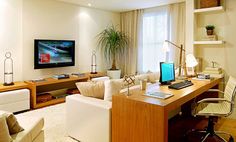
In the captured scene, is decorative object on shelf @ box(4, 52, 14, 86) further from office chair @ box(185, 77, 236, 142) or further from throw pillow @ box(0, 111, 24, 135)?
office chair @ box(185, 77, 236, 142)

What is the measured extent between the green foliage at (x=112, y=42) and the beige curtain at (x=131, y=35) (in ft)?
0.57

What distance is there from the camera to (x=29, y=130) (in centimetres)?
218

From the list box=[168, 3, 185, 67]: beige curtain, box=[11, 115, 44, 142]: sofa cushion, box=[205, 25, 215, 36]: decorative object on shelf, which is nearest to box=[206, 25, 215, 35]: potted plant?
box=[205, 25, 215, 36]: decorative object on shelf

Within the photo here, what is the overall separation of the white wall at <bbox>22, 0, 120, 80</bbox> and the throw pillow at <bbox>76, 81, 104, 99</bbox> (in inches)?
94.3

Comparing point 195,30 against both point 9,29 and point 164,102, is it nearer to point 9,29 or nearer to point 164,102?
point 164,102

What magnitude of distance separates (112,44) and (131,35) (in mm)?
703

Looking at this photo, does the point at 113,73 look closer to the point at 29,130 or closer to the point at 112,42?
the point at 112,42

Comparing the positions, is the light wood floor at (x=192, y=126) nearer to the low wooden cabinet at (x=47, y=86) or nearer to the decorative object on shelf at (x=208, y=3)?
the decorative object on shelf at (x=208, y=3)

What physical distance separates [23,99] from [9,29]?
1.54 m

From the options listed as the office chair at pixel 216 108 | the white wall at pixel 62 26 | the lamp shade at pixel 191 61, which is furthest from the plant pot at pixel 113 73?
the office chair at pixel 216 108

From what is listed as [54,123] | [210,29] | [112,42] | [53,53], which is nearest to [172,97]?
[54,123]

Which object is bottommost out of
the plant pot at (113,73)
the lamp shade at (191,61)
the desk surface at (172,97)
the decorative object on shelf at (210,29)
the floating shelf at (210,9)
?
the desk surface at (172,97)

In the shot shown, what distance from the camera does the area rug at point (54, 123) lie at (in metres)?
2.97

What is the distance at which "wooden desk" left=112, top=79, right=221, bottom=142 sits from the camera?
77.2 inches
